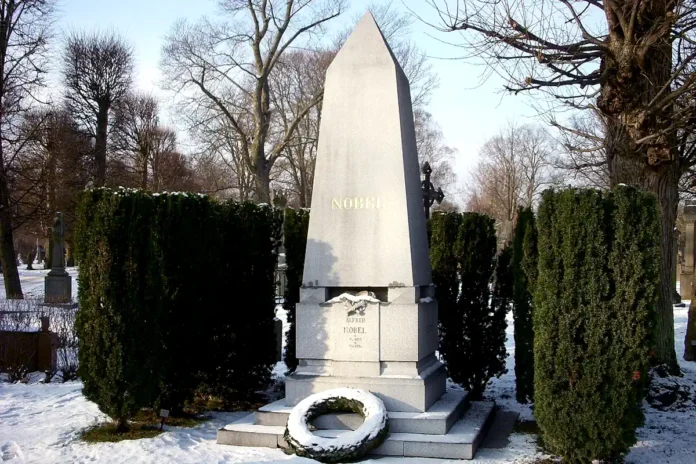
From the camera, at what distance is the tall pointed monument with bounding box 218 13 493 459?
7594mm

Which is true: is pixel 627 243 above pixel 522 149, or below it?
below

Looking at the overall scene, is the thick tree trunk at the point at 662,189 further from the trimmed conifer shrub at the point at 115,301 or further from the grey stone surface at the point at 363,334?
the trimmed conifer shrub at the point at 115,301

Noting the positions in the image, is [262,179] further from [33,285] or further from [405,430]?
[405,430]

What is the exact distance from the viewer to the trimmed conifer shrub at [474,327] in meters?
9.76

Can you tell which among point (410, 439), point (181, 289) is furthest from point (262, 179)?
point (410, 439)

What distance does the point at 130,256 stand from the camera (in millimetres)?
7707

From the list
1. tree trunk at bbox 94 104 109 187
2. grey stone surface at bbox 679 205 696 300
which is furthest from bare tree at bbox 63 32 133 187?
grey stone surface at bbox 679 205 696 300

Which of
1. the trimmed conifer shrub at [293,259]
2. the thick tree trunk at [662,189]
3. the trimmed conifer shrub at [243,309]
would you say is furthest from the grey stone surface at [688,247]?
the trimmed conifer shrub at [243,309]

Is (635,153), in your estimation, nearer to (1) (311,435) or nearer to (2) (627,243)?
(2) (627,243)

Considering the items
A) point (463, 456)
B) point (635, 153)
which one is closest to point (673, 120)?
point (635, 153)

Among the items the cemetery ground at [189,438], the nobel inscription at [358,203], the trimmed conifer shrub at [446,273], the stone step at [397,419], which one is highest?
the nobel inscription at [358,203]

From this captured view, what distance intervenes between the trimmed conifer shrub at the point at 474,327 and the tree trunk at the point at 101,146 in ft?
81.6

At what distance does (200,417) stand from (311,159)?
26796mm

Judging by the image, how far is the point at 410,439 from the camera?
6988 millimetres
